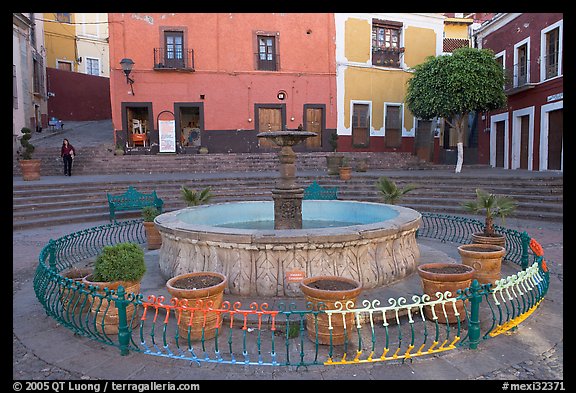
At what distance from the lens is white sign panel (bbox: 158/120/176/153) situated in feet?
67.6

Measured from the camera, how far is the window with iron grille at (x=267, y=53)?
72.2 feet

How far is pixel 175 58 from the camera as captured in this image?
837 inches

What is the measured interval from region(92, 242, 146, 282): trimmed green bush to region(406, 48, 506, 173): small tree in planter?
1559 cm

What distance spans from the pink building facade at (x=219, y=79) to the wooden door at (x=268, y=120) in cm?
5

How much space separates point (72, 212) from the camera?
12219mm

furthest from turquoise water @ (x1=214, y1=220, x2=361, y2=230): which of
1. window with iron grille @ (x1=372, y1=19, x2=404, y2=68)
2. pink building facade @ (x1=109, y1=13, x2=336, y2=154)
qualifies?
window with iron grille @ (x1=372, y1=19, x2=404, y2=68)

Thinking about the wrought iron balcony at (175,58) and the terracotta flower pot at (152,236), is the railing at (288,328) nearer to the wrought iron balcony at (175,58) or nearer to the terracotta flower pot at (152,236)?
the terracotta flower pot at (152,236)

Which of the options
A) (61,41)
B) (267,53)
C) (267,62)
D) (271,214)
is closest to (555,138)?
(267,62)

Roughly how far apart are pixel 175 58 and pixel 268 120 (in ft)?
18.5

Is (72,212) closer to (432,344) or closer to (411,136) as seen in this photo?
(432,344)

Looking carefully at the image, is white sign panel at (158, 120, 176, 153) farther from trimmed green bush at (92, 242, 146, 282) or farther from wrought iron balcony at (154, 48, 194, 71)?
trimmed green bush at (92, 242, 146, 282)

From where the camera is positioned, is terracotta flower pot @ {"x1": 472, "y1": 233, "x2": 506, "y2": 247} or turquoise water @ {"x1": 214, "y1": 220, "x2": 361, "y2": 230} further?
turquoise water @ {"x1": 214, "y1": 220, "x2": 361, "y2": 230}
